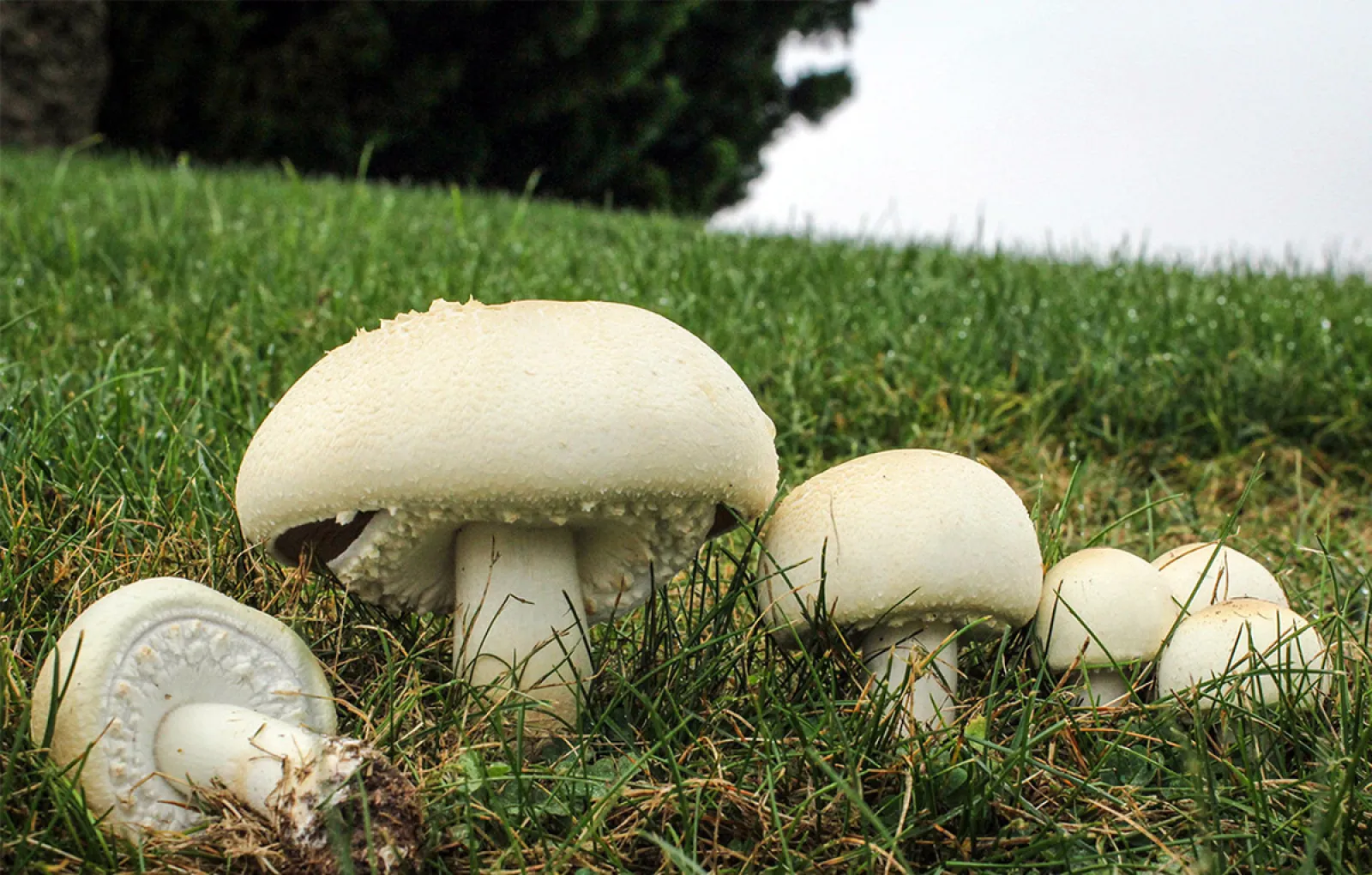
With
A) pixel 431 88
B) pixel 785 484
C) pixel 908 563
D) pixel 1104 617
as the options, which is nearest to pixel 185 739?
pixel 908 563

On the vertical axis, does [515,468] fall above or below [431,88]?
below

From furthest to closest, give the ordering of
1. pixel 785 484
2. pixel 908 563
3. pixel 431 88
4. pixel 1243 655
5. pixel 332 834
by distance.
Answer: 1. pixel 431 88
2. pixel 785 484
3. pixel 1243 655
4. pixel 908 563
5. pixel 332 834

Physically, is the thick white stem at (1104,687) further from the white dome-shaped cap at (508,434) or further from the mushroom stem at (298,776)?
the mushroom stem at (298,776)

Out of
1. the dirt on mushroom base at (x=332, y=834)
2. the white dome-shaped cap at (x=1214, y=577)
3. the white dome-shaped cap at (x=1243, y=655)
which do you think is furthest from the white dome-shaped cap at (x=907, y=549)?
the dirt on mushroom base at (x=332, y=834)

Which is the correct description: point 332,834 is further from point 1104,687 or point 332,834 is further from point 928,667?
point 1104,687

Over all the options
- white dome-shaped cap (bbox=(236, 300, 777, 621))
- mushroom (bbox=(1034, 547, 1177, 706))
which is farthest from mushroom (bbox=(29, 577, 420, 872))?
mushroom (bbox=(1034, 547, 1177, 706))

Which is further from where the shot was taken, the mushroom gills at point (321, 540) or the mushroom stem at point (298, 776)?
the mushroom gills at point (321, 540)
